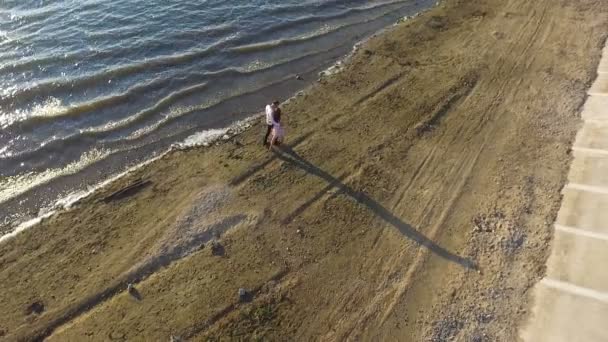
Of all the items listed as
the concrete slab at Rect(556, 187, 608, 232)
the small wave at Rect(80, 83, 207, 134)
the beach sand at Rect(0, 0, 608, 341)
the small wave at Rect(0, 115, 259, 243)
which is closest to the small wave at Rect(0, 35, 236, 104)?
the small wave at Rect(80, 83, 207, 134)

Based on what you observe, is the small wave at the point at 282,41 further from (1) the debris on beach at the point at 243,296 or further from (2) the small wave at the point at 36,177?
(1) the debris on beach at the point at 243,296

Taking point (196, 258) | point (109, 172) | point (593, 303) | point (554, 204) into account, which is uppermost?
point (109, 172)

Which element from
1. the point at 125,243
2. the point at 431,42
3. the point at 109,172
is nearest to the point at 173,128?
the point at 109,172

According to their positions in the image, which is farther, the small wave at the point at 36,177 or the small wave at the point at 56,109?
the small wave at the point at 56,109

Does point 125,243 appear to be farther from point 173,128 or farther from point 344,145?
point 344,145

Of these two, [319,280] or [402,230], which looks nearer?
[319,280]

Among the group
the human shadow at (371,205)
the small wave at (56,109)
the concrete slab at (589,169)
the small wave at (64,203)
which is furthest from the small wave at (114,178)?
the concrete slab at (589,169)

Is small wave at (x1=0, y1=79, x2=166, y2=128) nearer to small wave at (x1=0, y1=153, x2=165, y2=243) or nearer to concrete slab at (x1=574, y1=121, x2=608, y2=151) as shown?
small wave at (x1=0, y1=153, x2=165, y2=243)
